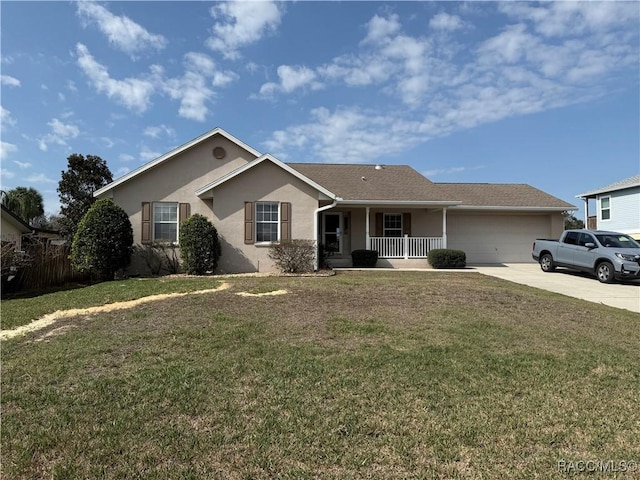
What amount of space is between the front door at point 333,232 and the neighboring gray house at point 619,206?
1614 cm

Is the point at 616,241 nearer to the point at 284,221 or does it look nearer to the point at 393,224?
the point at 393,224

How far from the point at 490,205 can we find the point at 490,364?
16.9m

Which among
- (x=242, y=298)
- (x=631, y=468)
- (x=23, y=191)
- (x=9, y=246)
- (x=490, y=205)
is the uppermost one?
(x=23, y=191)

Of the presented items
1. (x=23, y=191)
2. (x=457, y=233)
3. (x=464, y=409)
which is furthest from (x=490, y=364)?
(x=23, y=191)

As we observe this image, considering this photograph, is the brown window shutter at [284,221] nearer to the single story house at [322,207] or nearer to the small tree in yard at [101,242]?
the single story house at [322,207]

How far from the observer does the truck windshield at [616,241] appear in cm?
1424

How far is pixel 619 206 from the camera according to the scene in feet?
76.0

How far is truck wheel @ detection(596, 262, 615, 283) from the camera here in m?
13.7

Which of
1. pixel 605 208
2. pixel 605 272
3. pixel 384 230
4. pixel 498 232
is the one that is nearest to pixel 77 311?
pixel 384 230

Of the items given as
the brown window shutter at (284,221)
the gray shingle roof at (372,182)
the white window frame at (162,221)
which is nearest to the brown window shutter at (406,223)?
the gray shingle roof at (372,182)

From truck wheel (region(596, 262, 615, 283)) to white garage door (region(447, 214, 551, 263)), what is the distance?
6912 millimetres

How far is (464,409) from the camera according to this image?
3.92 m

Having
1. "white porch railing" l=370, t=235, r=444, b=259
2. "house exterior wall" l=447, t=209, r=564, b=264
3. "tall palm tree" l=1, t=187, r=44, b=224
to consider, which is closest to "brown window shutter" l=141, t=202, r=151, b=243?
"white porch railing" l=370, t=235, r=444, b=259

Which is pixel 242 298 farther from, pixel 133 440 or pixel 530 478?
pixel 530 478
